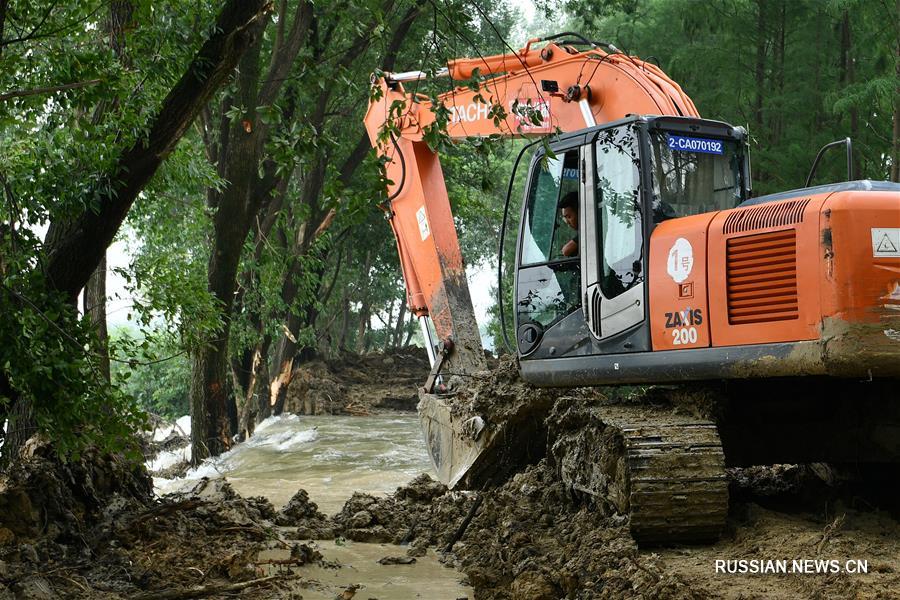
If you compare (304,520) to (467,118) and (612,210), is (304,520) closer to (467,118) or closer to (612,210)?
(612,210)

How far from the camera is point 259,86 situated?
1484 cm

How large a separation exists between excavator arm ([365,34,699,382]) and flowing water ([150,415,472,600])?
2.32m

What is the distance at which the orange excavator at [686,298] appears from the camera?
17.3 ft

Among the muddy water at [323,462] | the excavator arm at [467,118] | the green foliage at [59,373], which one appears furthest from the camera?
the muddy water at [323,462]

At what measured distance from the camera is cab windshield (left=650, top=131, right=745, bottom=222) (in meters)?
6.54

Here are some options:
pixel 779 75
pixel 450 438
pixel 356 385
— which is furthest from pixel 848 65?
pixel 356 385

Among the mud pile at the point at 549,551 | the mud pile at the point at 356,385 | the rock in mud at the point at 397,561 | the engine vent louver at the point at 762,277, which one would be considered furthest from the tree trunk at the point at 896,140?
the mud pile at the point at 356,385

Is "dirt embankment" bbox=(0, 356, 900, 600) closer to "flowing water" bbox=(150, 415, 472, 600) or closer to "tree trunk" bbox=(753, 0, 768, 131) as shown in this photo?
"flowing water" bbox=(150, 415, 472, 600)

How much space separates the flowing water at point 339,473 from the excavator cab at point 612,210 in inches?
69.4

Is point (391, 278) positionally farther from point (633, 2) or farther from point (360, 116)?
point (633, 2)

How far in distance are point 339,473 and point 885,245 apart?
962cm

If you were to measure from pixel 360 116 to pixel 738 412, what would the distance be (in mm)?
17455

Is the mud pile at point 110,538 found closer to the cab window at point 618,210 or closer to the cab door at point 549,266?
the cab door at point 549,266

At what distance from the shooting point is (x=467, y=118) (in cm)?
1032
